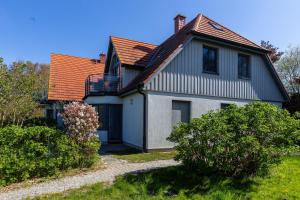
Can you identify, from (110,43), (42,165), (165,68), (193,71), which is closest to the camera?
(42,165)

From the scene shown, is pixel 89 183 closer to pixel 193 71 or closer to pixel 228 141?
pixel 228 141

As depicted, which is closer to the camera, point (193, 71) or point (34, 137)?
point (34, 137)

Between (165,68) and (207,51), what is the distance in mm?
3277

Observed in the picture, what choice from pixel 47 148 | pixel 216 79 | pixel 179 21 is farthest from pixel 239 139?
pixel 179 21

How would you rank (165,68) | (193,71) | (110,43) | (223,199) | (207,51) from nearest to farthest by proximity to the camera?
1. (223,199)
2. (165,68)
3. (193,71)
4. (207,51)
5. (110,43)

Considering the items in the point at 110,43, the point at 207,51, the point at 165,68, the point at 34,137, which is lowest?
the point at 34,137

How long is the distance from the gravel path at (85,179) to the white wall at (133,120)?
10.8 ft

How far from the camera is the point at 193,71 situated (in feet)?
42.1

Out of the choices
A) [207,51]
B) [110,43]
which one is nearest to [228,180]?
[207,51]

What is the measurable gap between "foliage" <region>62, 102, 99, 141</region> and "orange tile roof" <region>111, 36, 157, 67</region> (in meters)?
6.76

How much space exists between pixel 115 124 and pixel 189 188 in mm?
9544

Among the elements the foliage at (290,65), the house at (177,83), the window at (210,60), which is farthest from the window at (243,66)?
the foliage at (290,65)

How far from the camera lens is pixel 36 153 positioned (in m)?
7.32

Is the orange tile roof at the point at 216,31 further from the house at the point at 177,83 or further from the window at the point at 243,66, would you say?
the window at the point at 243,66
